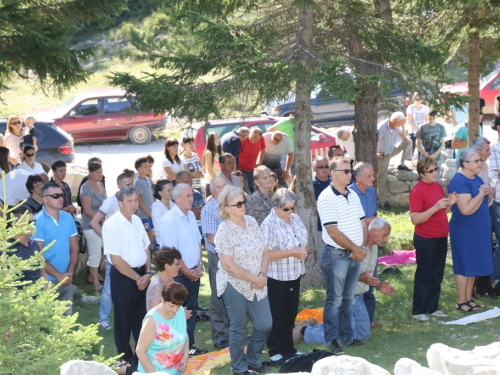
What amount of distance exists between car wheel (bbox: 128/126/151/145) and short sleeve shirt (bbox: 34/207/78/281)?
1531 centimetres

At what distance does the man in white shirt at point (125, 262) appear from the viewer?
760 cm

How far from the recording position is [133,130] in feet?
76.3

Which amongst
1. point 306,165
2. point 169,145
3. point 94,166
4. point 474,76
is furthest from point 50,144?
point 474,76

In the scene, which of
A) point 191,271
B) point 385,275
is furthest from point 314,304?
point 191,271

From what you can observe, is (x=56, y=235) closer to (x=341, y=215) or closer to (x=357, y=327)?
(x=341, y=215)

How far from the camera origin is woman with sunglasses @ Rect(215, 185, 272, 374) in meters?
7.01

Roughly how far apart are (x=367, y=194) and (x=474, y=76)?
545 cm

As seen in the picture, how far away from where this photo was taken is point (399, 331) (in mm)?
8438

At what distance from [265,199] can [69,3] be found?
464cm

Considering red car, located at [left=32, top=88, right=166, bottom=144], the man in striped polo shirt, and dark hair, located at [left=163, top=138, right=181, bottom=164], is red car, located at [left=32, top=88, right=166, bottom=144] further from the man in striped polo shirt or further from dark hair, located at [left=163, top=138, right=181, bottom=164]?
the man in striped polo shirt

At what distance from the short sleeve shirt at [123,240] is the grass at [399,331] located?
1327 millimetres

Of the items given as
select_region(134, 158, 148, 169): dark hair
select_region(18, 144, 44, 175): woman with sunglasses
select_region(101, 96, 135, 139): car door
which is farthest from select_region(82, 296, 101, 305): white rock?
select_region(101, 96, 135, 139): car door

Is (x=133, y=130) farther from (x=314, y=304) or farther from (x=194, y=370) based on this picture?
(x=194, y=370)

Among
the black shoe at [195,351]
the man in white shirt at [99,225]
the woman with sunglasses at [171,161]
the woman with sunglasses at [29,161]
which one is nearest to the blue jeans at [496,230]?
the black shoe at [195,351]
